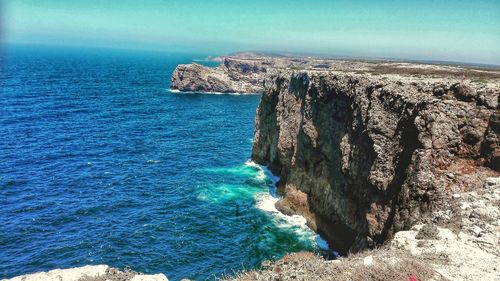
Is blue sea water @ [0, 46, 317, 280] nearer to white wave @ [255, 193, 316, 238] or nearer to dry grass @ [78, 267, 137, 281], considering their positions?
white wave @ [255, 193, 316, 238]

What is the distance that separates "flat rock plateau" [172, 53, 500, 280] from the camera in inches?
700

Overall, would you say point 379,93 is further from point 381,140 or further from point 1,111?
point 1,111

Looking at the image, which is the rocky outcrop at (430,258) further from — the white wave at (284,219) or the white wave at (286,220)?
the white wave at (284,219)

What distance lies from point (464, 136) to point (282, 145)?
1275 inches

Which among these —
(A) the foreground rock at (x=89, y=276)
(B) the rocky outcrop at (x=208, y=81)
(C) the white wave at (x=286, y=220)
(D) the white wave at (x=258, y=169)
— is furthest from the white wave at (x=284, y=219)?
(B) the rocky outcrop at (x=208, y=81)

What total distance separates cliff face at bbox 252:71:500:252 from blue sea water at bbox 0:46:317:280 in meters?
5.96

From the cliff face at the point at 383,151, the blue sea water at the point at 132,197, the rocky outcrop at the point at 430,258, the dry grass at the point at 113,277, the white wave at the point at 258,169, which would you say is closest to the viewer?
the rocky outcrop at the point at 430,258

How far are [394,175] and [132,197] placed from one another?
37.3 m

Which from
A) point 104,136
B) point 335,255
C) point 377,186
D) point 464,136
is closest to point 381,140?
point 377,186

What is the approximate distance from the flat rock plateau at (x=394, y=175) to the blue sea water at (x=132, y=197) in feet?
24.4

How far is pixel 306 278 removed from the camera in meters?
15.7

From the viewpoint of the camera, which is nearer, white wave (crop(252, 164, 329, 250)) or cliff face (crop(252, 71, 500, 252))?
cliff face (crop(252, 71, 500, 252))

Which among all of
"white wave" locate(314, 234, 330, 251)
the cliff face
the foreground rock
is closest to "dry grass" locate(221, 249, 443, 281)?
the foreground rock

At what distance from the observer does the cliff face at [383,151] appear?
27.4 metres
